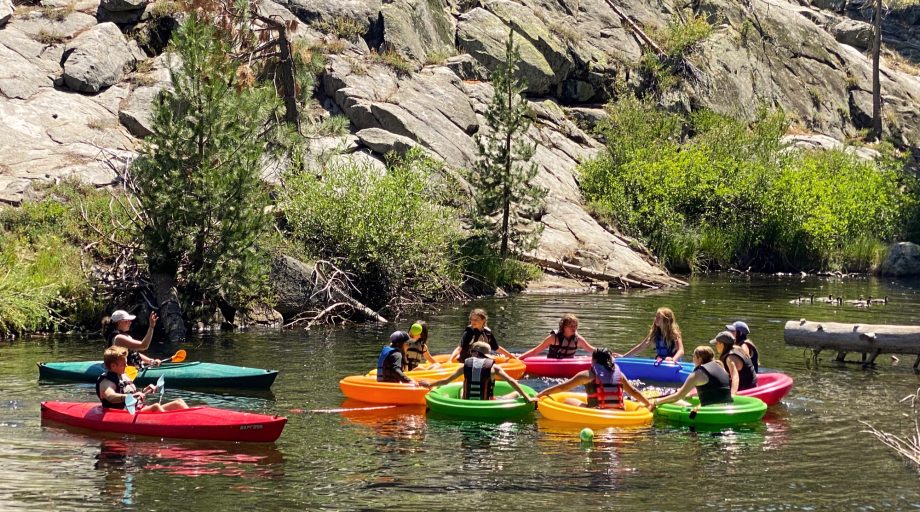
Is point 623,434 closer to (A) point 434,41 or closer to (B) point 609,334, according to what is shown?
(B) point 609,334

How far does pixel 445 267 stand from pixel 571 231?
27.6 feet

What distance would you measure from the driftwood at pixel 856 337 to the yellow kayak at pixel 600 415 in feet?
20.8

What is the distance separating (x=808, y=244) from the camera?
3894cm

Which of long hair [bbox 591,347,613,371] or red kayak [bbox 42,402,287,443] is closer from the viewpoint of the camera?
red kayak [bbox 42,402,287,443]

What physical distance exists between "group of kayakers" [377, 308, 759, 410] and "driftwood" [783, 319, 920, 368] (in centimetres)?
316

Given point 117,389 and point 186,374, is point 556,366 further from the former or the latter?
point 117,389

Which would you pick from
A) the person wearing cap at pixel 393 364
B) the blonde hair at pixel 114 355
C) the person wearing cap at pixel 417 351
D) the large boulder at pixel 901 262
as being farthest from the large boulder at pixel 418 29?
the blonde hair at pixel 114 355

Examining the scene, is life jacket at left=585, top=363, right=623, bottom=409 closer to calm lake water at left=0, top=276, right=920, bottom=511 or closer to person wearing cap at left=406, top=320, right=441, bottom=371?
calm lake water at left=0, top=276, right=920, bottom=511

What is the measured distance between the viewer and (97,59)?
3391 cm

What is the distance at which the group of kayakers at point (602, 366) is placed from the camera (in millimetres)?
14750

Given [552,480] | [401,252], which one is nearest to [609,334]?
[401,252]

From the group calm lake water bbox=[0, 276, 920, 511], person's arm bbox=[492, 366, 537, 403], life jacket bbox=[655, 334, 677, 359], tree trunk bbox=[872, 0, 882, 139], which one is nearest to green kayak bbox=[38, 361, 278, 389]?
calm lake water bbox=[0, 276, 920, 511]

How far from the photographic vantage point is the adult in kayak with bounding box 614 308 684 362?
1819 centimetres

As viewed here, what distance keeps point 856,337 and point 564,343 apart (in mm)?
5361
